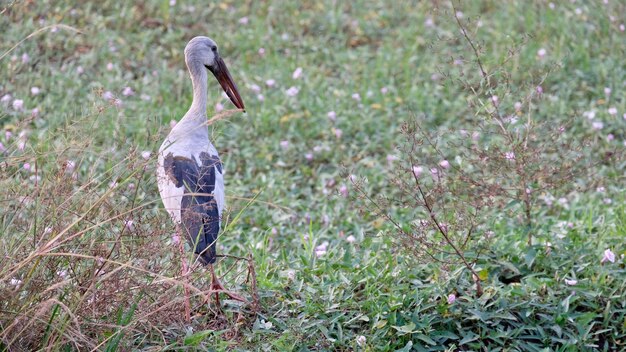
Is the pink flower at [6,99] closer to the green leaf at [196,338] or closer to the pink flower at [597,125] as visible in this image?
the green leaf at [196,338]

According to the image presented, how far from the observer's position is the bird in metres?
3.74

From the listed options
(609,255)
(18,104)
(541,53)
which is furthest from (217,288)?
(541,53)

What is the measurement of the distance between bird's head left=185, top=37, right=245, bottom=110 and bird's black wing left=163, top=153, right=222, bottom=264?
663mm

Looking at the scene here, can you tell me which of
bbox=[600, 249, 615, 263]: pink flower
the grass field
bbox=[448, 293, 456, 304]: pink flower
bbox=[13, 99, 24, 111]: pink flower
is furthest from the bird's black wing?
bbox=[600, 249, 615, 263]: pink flower

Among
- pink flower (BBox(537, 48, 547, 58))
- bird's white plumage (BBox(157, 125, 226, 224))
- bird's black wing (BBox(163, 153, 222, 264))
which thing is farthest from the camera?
pink flower (BBox(537, 48, 547, 58))

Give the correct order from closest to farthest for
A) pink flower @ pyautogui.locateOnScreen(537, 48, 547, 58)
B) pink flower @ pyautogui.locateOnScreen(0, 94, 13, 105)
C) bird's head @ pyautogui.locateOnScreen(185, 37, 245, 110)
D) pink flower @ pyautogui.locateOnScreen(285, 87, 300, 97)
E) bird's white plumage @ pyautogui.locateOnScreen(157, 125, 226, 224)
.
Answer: bird's white plumage @ pyautogui.locateOnScreen(157, 125, 226, 224), bird's head @ pyautogui.locateOnScreen(185, 37, 245, 110), pink flower @ pyautogui.locateOnScreen(0, 94, 13, 105), pink flower @ pyautogui.locateOnScreen(285, 87, 300, 97), pink flower @ pyautogui.locateOnScreen(537, 48, 547, 58)

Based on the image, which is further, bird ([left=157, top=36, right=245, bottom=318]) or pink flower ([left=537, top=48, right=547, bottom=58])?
pink flower ([left=537, top=48, right=547, bottom=58])

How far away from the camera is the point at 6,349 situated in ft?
10.5

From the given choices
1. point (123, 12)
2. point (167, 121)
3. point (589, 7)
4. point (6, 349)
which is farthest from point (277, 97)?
point (6, 349)

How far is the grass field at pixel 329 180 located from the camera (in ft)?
11.4

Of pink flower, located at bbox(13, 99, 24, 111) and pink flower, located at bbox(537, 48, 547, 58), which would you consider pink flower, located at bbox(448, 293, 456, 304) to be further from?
pink flower, located at bbox(537, 48, 547, 58)

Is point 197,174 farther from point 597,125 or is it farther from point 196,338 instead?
point 597,125

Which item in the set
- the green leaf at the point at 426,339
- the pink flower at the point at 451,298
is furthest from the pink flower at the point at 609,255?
the green leaf at the point at 426,339

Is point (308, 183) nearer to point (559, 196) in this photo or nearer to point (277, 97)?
point (277, 97)
